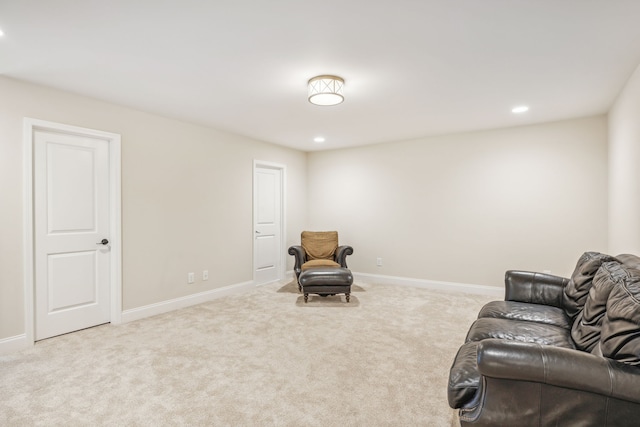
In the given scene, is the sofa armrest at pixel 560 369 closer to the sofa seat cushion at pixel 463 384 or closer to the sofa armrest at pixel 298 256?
the sofa seat cushion at pixel 463 384

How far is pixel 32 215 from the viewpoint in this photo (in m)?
3.04

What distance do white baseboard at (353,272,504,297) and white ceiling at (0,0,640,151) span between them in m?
2.44

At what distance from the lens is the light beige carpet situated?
199 cm

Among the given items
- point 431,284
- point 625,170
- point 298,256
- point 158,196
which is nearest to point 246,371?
point 158,196

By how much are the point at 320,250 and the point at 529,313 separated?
11.3ft

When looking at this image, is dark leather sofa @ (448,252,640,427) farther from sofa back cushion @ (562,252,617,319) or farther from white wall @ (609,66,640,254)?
white wall @ (609,66,640,254)

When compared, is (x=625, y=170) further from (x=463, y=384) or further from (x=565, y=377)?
(x=463, y=384)

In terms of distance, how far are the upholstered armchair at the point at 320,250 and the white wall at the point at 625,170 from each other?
3201mm

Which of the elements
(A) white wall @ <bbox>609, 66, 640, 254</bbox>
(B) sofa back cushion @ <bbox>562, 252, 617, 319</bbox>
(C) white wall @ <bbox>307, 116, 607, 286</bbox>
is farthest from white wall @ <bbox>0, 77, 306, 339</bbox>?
(A) white wall @ <bbox>609, 66, 640, 254</bbox>

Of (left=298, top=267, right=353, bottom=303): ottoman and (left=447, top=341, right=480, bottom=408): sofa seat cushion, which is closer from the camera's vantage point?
(left=447, top=341, right=480, bottom=408): sofa seat cushion

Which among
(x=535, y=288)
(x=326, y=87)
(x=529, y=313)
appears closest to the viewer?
(x=529, y=313)

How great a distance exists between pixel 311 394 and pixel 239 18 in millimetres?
2396

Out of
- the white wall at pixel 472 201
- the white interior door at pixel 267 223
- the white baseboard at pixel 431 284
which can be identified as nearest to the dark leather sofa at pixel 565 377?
the white wall at pixel 472 201

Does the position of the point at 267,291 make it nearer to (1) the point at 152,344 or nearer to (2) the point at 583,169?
(1) the point at 152,344
